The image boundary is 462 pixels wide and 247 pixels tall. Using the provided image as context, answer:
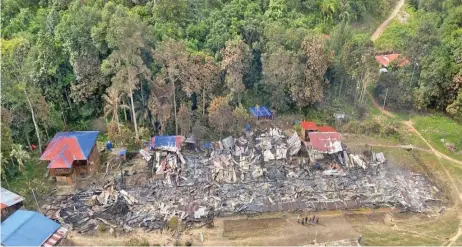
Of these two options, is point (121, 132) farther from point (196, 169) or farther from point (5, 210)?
point (5, 210)

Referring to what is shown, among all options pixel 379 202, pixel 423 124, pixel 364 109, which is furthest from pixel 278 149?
pixel 423 124

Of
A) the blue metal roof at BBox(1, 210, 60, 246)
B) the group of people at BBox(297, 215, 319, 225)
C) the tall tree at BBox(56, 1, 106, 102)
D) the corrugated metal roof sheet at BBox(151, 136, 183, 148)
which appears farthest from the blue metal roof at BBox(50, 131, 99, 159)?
the group of people at BBox(297, 215, 319, 225)

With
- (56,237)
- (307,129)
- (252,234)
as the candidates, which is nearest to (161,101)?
(307,129)

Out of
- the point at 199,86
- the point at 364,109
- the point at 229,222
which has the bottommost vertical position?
the point at 229,222

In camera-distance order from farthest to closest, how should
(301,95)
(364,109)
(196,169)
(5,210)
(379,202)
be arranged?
(364,109)
(301,95)
(196,169)
(379,202)
(5,210)

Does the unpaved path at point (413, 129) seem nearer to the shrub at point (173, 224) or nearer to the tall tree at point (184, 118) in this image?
the tall tree at point (184, 118)

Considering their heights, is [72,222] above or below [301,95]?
below

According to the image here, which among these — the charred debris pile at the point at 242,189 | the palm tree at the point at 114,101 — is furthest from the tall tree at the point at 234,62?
the palm tree at the point at 114,101

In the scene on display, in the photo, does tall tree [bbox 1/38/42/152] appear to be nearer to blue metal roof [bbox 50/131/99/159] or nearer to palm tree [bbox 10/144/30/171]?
palm tree [bbox 10/144/30/171]

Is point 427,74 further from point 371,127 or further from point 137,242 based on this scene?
point 137,242
